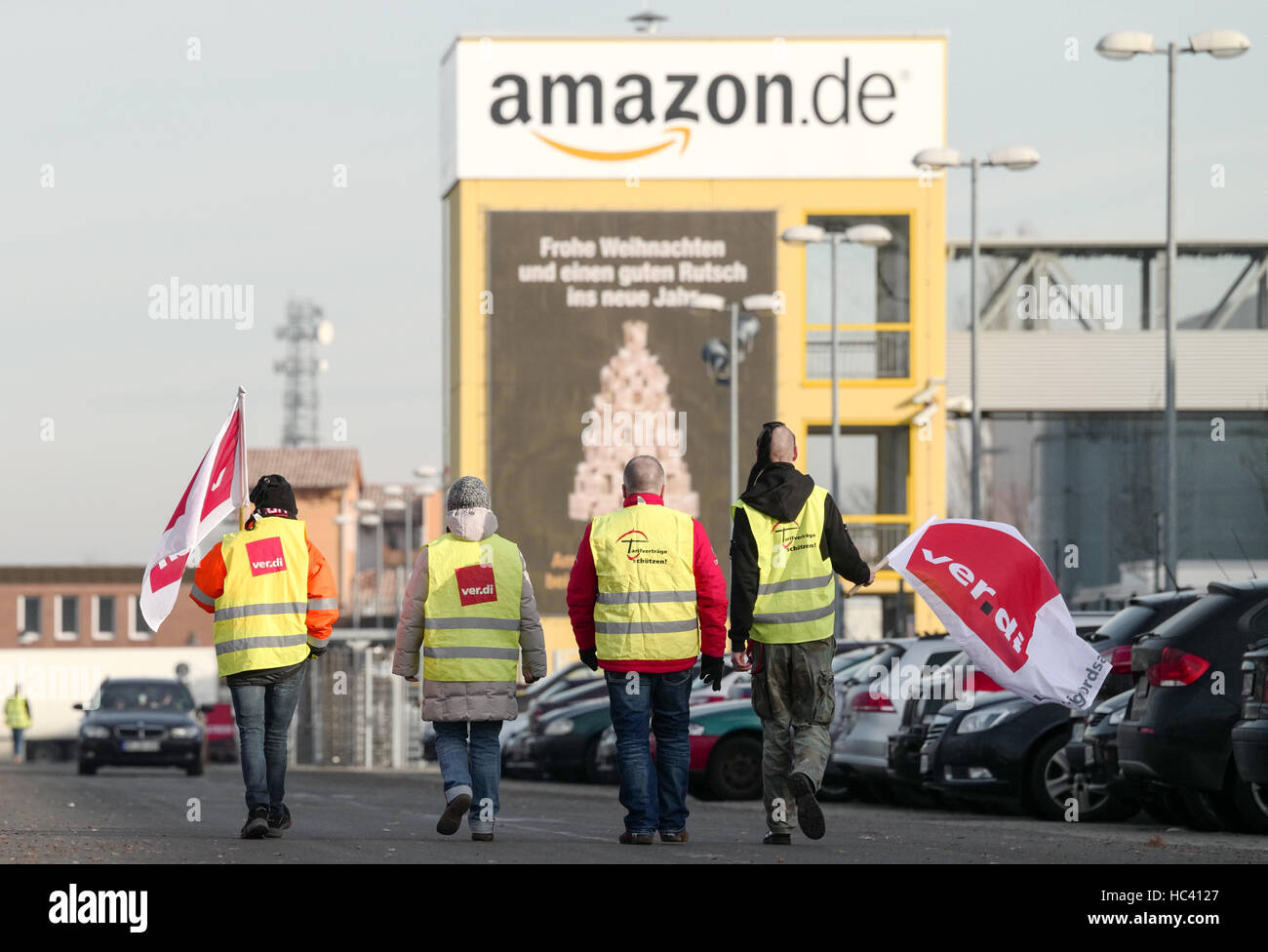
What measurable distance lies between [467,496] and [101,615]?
10027cm

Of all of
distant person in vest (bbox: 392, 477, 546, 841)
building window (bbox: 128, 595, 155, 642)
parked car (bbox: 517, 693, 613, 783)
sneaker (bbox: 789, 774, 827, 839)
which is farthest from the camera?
building window (bbox: 128, 595, 155, 642)

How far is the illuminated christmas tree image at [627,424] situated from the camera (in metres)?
58.2

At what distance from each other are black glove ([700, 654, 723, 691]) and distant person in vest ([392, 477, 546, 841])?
2.71ft

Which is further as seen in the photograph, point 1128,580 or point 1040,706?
point 1128,580

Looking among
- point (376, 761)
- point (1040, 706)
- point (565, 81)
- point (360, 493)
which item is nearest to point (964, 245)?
point (565, 81)

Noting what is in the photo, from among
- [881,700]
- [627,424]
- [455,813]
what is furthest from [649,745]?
[627,424]

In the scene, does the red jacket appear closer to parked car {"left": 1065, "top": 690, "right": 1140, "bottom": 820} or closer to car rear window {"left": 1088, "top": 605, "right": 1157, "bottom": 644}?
parked car {"left": 1065, "top": 690, "right": 1140, "bottom": 820}

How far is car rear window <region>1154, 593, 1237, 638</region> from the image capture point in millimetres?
15789

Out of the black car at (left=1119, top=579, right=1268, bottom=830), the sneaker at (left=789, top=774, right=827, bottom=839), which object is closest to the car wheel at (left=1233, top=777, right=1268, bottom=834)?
the black car at (left=1119, top=579, right=1268, bottom=830)

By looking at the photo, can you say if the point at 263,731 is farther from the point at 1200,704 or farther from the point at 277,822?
the point at 1200,704

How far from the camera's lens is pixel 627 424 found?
192 feet
